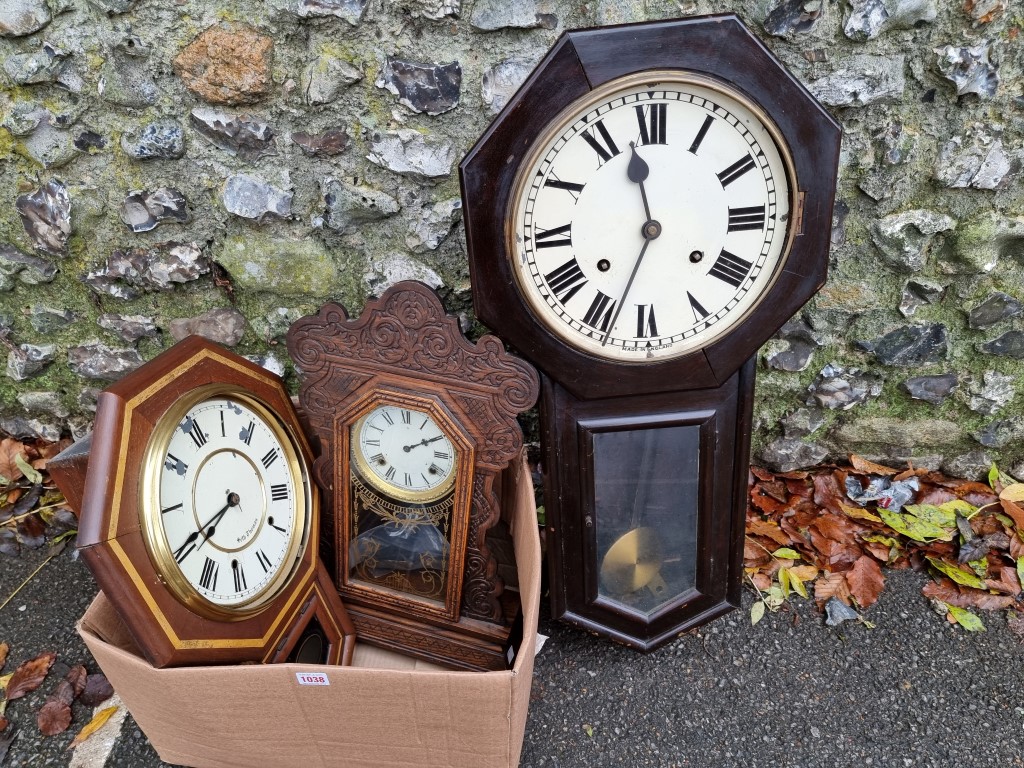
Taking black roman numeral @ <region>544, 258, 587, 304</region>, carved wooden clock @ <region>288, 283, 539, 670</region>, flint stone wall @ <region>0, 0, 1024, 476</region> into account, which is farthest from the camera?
flint stone wall @ <region>0, 0, 1024, 476</region>

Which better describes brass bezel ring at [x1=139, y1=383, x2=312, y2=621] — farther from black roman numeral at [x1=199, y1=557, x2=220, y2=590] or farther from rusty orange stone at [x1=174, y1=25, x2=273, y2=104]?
rusty orange stone at [x1=174, y1=25, x2=273, y2=104]

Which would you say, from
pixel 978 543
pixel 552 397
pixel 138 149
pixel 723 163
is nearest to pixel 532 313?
pixel 552 397

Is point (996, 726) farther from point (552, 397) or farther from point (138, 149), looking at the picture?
point (138, 149)

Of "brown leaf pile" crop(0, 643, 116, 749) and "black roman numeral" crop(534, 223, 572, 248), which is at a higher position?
"black roman numeral" crop(534, 223, 572, 248)

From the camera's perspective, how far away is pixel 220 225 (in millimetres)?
1449

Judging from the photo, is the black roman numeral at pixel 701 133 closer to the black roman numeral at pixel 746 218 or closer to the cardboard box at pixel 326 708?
the black roman numeral at pixel 746 218

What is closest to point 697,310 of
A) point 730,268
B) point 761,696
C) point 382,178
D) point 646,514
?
point 730,268

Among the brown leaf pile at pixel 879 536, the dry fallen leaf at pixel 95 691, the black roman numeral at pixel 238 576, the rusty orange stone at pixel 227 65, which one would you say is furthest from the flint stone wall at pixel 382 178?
the dry fallen leaf at pixel 95 691

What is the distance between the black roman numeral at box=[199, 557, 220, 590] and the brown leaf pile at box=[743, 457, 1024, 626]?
3.65 ft

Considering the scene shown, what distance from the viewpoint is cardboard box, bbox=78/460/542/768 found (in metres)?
0.98

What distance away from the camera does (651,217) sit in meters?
0.98

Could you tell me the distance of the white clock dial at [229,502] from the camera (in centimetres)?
103

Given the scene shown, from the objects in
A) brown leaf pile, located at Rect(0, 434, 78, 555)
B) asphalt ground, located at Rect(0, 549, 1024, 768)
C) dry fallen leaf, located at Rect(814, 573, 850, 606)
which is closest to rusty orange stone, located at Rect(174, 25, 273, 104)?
brown leaf pile, located at Rect(0, 434, 78, 555)

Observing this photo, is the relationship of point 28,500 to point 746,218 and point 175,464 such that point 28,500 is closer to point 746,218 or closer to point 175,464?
point 175,464
